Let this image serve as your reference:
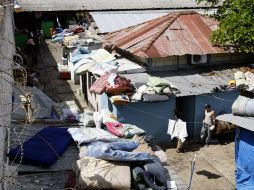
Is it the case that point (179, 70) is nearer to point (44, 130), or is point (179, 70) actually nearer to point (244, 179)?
point (244, 179)

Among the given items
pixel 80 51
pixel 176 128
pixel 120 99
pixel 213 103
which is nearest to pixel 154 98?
pixel 120 99

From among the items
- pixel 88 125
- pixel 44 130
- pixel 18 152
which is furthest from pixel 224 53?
pixel 18 152

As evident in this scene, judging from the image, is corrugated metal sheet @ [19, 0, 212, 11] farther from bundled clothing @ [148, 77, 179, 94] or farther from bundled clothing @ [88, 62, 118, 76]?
bundled clothing @ [148, 77, 179, 94]

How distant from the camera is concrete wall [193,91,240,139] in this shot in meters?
15.2

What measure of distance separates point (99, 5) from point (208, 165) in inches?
593

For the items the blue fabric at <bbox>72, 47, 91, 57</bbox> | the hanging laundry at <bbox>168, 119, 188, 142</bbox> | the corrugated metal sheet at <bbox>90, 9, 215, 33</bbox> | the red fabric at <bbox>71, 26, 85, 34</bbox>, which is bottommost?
the hanging laundry at <bbox>168, 119, 188, 142</bbox>

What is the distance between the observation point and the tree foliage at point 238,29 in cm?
1507

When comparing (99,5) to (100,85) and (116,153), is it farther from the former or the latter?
(116,153)

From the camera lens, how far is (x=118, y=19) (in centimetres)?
2175

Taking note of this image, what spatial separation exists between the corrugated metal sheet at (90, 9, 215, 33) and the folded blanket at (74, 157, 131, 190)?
13567 mm

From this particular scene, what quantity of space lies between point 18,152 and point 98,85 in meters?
7.00

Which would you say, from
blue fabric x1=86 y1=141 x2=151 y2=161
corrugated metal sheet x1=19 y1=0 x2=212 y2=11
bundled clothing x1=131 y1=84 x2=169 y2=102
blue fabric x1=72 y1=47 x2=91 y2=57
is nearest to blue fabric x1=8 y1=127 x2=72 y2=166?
blue fabric x1=86 y1=141 x2=151 y2=161

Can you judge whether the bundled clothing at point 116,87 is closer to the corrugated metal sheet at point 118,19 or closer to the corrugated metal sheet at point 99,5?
the corrugated metal sheet at point 118,19

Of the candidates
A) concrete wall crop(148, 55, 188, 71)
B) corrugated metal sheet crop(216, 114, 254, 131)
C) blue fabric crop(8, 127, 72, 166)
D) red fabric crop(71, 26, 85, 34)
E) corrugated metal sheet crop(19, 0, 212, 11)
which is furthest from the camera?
corrugated metal sheet crop(19, 0, 212, 11)
